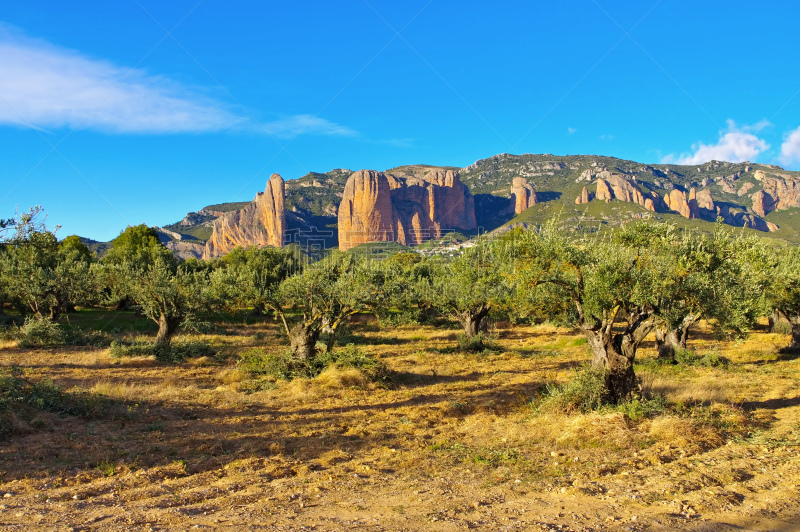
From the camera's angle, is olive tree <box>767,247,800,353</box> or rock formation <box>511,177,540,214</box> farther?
rock formation <box>511,177,540,214</box>

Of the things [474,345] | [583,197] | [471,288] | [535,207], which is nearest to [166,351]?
[474,345]

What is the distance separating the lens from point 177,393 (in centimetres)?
1505

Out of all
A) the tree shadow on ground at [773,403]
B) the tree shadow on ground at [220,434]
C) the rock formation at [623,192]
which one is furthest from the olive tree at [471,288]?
the rock formation at [623,192]

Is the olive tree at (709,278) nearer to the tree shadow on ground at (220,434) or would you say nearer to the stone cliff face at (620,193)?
the tree shadow on ground at (220,434)

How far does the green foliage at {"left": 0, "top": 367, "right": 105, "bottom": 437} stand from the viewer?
11.0 meters

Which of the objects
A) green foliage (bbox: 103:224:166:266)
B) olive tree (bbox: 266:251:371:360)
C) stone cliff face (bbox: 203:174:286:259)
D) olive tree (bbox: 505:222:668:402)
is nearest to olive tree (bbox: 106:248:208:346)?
olive tree (bbox: 266:251:371:360)

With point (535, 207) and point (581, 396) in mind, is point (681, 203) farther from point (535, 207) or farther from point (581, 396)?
point (581, 396)

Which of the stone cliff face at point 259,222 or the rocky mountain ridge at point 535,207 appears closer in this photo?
the rocky mountain ridge at point 535,207

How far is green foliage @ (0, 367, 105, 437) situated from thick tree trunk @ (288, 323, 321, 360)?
26.1 feet

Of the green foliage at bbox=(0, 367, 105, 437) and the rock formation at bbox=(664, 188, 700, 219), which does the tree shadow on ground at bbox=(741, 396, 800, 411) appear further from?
the rock formation at bbox=(664, 188, 700, 219)

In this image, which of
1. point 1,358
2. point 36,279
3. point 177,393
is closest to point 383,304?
point 177,393

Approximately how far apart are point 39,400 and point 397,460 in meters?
9.82

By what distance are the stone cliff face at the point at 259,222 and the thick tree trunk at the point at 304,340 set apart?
499 ft

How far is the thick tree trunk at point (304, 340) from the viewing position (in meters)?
19.5
